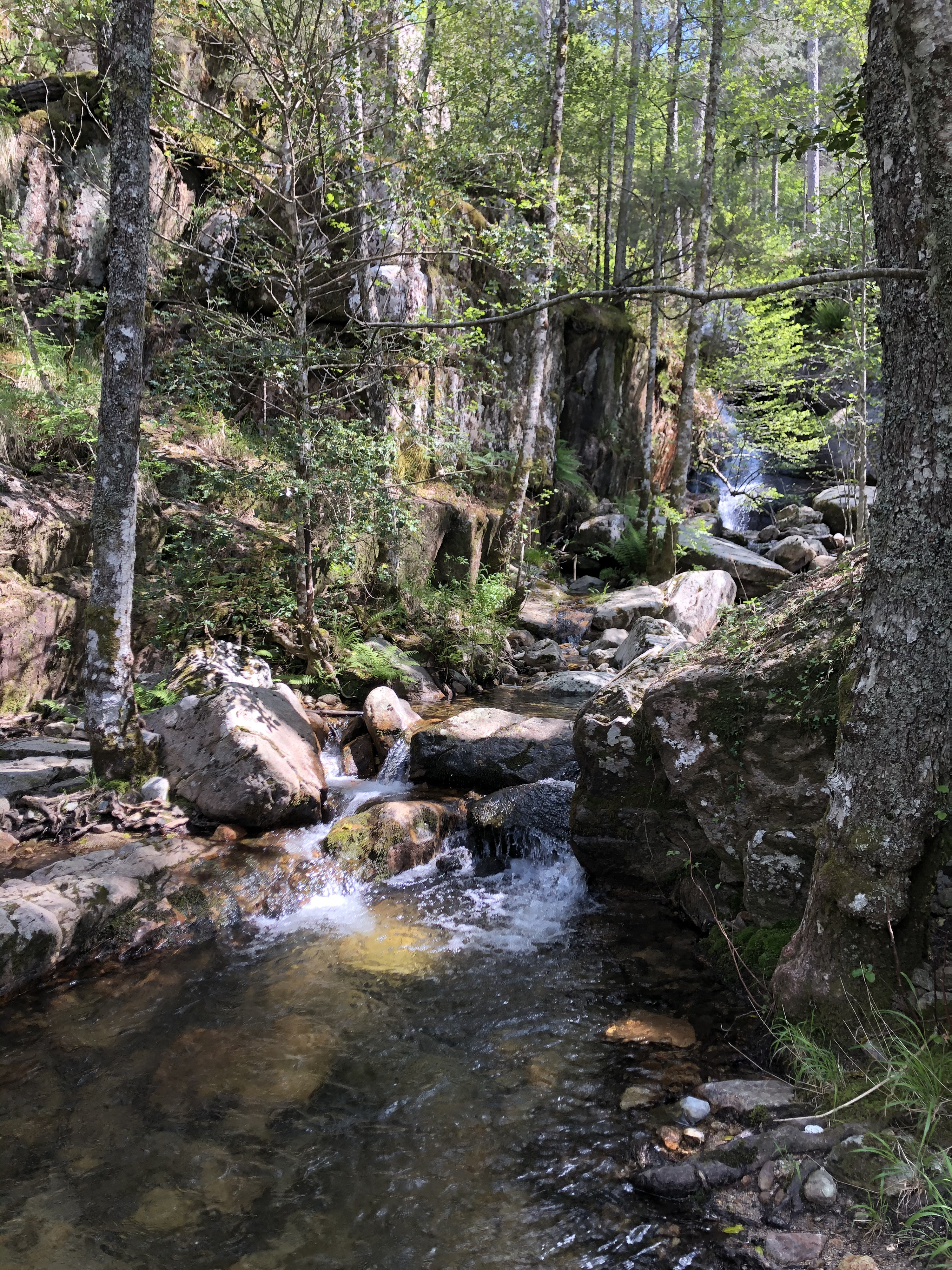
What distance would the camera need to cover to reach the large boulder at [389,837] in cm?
627

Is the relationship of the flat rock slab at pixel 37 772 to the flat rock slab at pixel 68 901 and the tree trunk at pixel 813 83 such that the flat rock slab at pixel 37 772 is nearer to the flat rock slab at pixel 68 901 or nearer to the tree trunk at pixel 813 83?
the flat rock slab at pixel 68 901

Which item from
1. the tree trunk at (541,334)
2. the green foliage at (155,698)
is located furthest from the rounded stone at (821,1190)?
the tree trunk at (541,334)

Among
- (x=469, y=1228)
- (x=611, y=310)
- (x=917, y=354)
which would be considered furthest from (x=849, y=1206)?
(x=611, y=310)

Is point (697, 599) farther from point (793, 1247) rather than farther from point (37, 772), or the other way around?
point (793, 1247)

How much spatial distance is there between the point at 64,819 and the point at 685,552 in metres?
13.0

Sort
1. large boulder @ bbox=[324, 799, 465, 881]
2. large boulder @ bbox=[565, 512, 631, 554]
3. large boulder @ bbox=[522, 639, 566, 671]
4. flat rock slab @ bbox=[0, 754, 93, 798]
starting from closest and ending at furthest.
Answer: flat rock slab @ bbox=[0, 754, 93, 798]
large boulder @ bbox=[324, 799, 465, 881]
large boulder @ bbox=[522, 639, 566, 671]
large boulder @ bbox=[565, 512, 631, 554]

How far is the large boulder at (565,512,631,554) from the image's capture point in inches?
689

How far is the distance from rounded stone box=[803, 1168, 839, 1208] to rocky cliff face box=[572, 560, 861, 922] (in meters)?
1.37

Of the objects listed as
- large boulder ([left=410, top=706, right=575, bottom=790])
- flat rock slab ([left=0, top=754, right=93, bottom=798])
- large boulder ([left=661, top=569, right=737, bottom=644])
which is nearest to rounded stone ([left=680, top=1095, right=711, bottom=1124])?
large boulder ([left=410, top=706, right=575, bottom=790])

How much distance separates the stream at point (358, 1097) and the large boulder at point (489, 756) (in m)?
2.05

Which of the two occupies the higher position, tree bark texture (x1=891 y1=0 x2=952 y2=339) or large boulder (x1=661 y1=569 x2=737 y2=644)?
tree bark texture (x1=891 y1=0 x2=952 y2=339)

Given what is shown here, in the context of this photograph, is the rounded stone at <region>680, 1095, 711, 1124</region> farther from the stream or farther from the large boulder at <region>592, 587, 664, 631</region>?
the large boulder at <region>592, 587, 664, 631</region>

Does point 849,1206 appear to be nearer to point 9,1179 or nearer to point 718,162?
point 9,1179

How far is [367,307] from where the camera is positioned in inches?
431
